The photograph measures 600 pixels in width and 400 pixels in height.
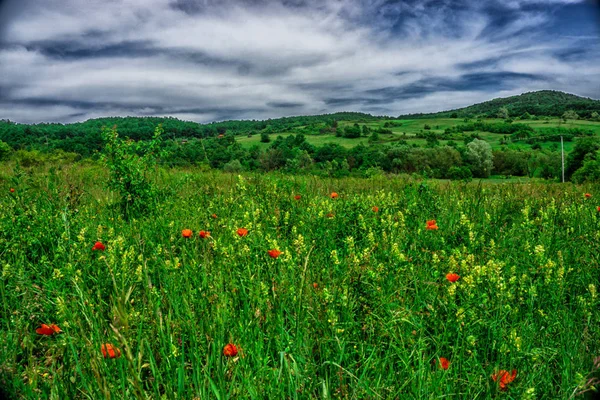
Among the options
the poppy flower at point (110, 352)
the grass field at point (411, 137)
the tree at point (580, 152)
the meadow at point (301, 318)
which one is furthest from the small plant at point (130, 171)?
the tree at point (580, 152)

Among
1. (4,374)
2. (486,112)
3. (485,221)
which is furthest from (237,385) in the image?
(486,112)

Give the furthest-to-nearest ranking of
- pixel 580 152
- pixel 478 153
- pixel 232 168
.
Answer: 1. pixel 478 153
2. pixel 580 152
3. pixel 232 168

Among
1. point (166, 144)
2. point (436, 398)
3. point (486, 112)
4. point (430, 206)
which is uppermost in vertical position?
point (486, 112)

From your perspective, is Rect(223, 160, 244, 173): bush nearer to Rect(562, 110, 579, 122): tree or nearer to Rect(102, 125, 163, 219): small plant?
Rect(102, 125, 163, 219): small plant

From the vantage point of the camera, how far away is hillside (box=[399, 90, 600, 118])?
1302 cm

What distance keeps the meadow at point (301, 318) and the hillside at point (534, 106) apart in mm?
5460

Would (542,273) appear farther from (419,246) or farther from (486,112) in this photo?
(486,112)

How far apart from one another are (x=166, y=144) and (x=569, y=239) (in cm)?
648

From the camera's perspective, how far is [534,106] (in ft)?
86.0

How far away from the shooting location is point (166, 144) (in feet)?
23.8

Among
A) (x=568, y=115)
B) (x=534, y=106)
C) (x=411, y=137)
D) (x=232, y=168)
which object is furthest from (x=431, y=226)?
(x=411, y=137)

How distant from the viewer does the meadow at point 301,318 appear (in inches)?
68.3

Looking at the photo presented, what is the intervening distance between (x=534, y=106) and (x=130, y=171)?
28469 millimetres

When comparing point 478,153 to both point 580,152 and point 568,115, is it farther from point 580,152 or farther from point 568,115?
point 568,115
